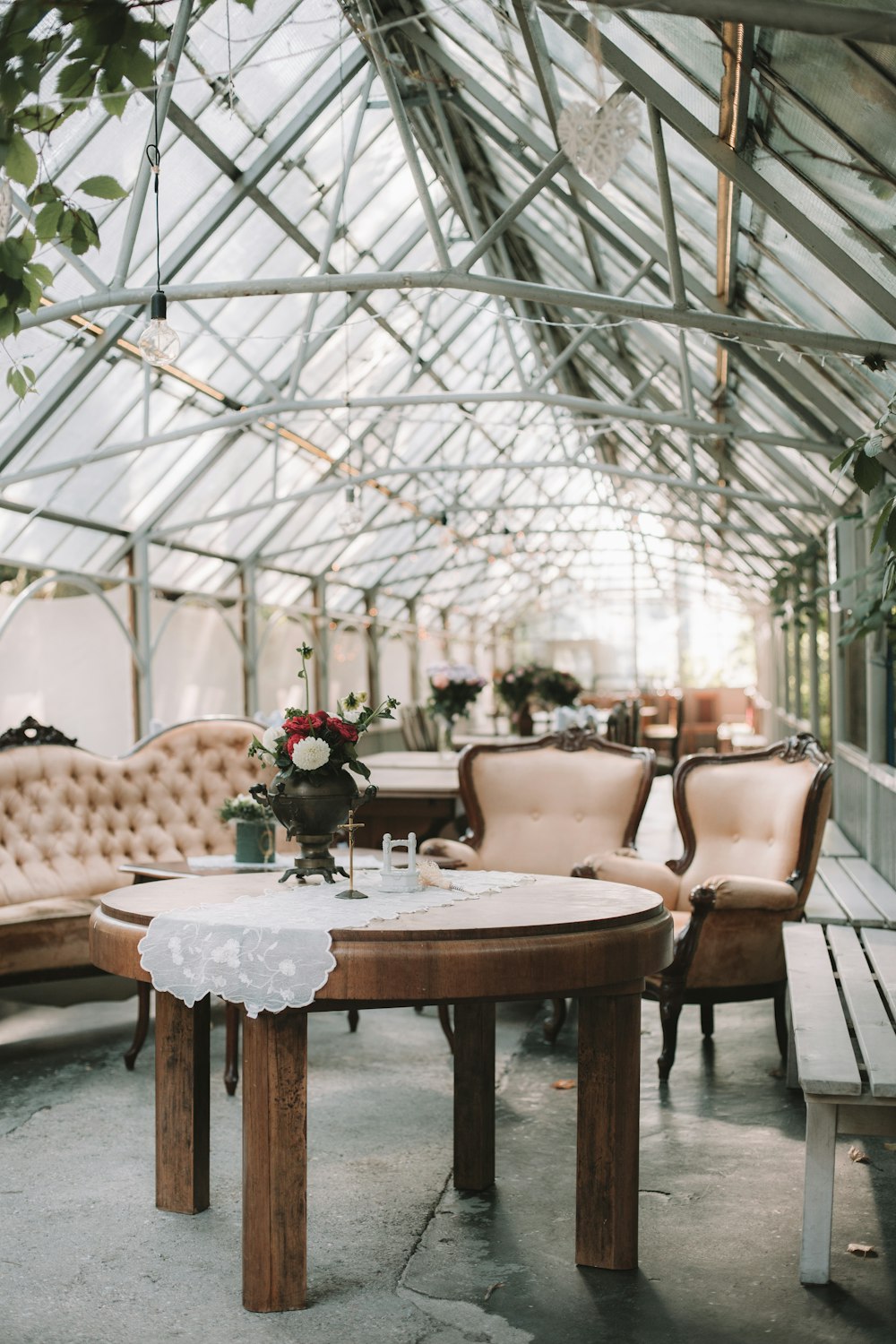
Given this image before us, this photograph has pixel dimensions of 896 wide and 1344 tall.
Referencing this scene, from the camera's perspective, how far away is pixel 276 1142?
252cm

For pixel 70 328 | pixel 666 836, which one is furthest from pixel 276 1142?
pixel 666 836

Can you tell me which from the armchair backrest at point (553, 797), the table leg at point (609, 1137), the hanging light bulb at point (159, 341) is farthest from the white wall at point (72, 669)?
the table leg at point (609, 1137)

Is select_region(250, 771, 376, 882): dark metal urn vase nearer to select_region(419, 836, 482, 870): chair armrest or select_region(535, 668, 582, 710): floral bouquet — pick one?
select_region(419, 836, 482, 870): chair armrest

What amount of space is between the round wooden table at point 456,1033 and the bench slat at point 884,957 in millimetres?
791

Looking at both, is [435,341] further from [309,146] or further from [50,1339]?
[50,1339]

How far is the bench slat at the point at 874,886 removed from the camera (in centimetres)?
447

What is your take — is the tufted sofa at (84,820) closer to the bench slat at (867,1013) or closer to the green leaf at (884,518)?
the bench slat at (867,1013)

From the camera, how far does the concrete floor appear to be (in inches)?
98.2

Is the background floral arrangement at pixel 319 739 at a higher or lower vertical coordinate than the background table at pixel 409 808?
higher

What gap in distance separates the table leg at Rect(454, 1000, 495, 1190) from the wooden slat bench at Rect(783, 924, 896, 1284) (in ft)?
2.64

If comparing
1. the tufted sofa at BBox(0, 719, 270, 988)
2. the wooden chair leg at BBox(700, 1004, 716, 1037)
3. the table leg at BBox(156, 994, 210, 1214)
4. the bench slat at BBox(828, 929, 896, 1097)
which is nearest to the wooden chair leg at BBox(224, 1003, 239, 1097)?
the tufted sofa at BBox(0, 719, 270, 988)

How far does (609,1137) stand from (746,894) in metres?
1.59

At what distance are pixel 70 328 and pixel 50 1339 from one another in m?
6.41

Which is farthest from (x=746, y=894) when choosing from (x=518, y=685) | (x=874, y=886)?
(x=518, y=685)
